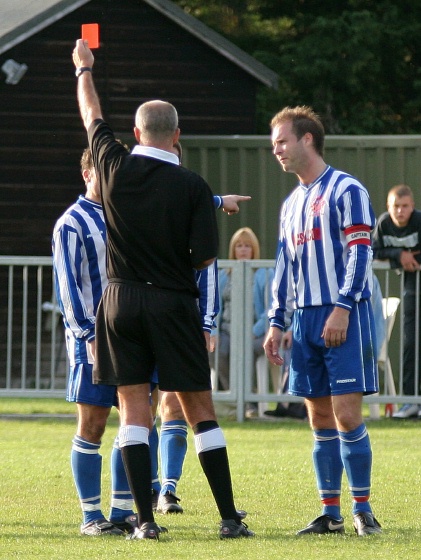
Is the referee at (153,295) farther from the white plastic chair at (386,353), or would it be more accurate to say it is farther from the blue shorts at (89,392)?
the white plastic chair at (386,353)

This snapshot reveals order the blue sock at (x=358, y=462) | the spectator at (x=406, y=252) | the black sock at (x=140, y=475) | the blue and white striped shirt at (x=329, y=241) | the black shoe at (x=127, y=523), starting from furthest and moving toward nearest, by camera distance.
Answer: the spectator at (x=406, y=252), the black shoe at (x=127, y=523), the blue sock at (x=358, y=462), the blue and white striped shirt at (x=329, y=241), the black sock at (x=140, y=475)

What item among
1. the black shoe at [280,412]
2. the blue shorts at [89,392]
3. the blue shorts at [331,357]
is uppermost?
the blue shorts at [331,357]

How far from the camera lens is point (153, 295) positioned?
19.4ft

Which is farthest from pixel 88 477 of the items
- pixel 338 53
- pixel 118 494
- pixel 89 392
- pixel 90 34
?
pixel 338 53

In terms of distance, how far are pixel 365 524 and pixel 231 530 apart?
0.67m

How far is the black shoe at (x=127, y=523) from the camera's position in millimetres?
6230

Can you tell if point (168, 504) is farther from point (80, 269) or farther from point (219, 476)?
point (80, 269)

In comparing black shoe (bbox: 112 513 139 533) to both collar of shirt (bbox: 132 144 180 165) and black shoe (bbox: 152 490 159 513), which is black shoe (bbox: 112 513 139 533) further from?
collar of shirt (bbox: 132 144 180 165)

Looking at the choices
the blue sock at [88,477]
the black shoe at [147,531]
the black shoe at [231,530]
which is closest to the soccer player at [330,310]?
the black shoe at [231,530]

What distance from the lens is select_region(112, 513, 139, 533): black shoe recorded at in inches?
245

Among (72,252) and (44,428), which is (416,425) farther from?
(72,252)

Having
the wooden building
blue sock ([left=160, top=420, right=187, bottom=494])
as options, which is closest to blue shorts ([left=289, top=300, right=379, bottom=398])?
blue sock ([left=160, top=420, right=187, bottom=494])

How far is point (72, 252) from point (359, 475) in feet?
5.85

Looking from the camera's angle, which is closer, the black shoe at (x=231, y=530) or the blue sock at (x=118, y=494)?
the black shoe at (x=231, y=530)
